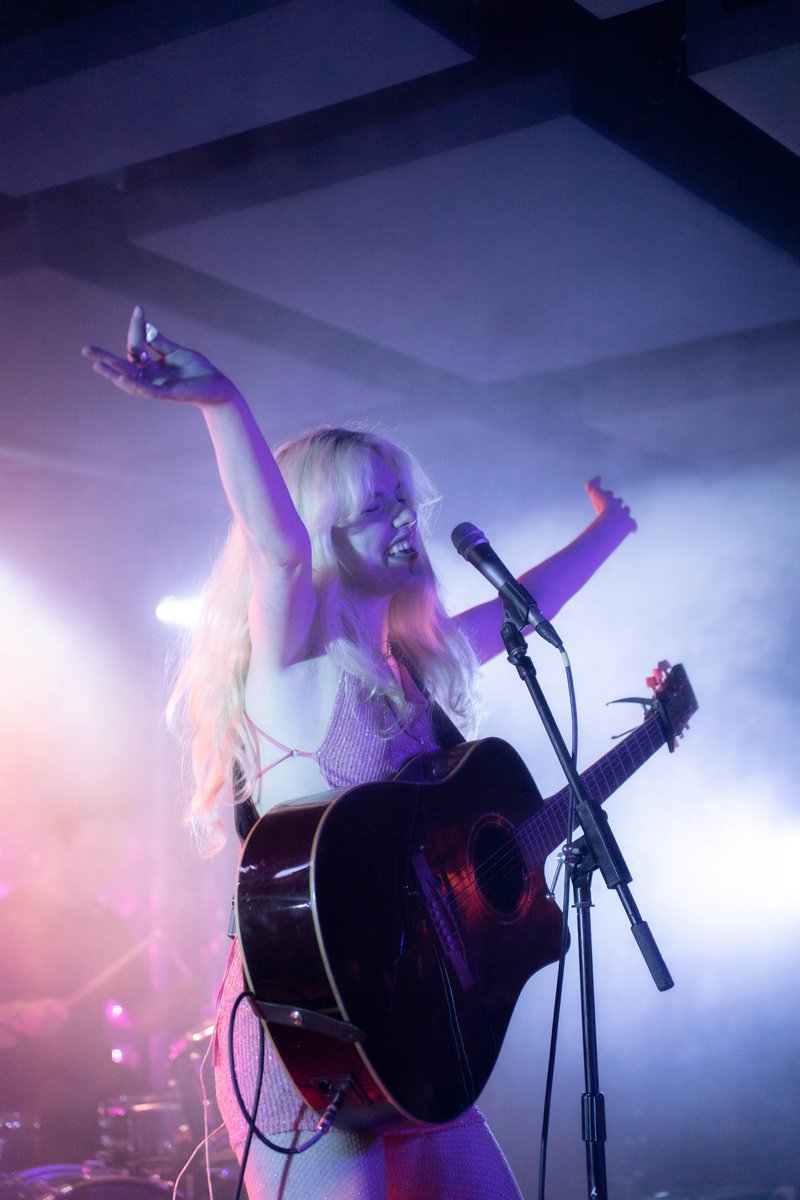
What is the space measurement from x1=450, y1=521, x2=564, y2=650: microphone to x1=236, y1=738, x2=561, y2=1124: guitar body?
329 mm

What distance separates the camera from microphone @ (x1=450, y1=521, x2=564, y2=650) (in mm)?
2043

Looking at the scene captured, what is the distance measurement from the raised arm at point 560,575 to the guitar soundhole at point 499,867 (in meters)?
0.61

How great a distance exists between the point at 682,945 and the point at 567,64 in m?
4.55

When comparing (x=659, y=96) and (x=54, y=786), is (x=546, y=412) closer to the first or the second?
(x=659, y=96)

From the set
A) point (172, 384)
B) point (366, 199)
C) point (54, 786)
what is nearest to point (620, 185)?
point (366, 199)

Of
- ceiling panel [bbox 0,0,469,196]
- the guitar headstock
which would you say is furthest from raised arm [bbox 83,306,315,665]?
ceiling panel [bbox 0,0,469,196]

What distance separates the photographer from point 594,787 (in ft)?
7.77

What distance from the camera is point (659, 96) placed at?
420cm

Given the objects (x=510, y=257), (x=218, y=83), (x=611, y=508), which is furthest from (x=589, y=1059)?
(x=510, y=257)

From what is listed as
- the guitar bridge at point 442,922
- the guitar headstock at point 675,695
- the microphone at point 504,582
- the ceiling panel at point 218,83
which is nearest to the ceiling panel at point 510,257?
the ceiling panel at point 218,83

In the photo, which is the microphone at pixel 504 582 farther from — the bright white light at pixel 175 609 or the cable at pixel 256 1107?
the bright white light at pixel 175 609

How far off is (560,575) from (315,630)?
3.19 ft

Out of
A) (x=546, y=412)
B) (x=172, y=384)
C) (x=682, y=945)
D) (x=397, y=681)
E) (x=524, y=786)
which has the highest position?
(x=546, y=412)

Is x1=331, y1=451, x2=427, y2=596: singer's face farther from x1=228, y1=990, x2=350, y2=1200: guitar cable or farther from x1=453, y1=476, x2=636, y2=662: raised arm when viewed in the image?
x1=228, y1=990, x2=350, y2=1200: guitar cable
